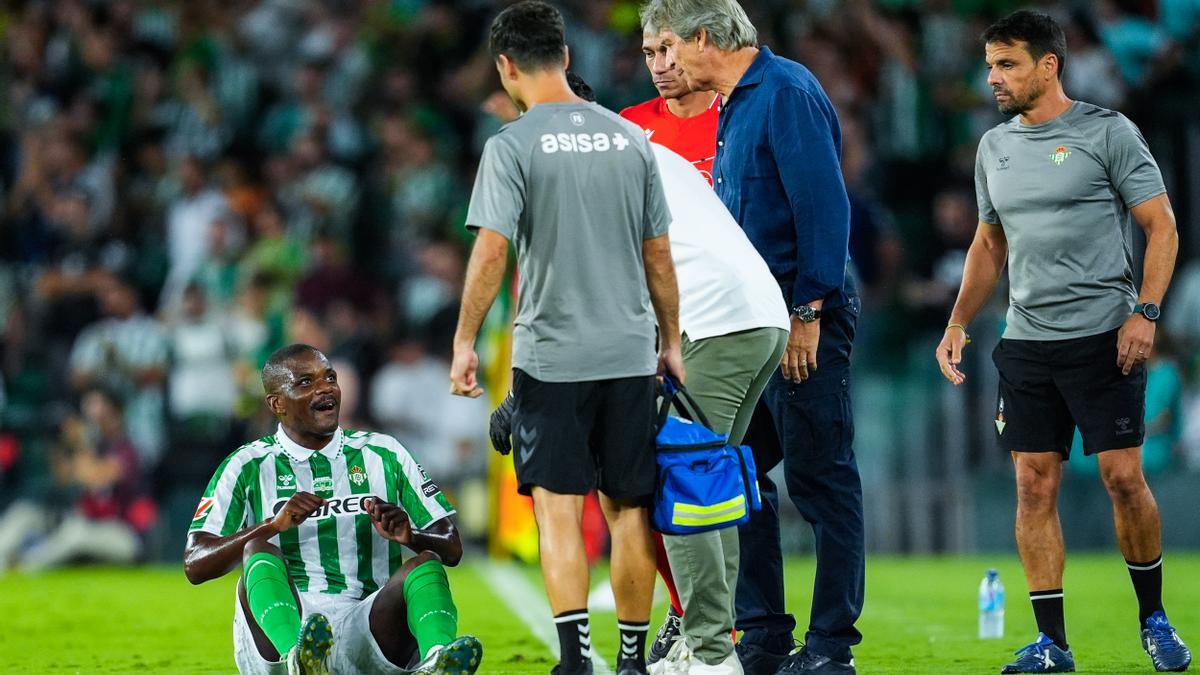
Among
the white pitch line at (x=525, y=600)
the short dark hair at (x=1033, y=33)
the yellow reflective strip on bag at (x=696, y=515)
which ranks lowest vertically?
the white pitch line at (x=525, y=600)

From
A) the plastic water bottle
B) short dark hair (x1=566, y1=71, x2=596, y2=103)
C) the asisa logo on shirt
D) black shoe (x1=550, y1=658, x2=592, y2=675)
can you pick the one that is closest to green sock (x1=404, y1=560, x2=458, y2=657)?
black shoe (x1=550, y1=658, x2=592, y2=675)

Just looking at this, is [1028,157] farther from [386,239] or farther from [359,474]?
[386,239]

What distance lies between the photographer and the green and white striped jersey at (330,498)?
19.3 ft

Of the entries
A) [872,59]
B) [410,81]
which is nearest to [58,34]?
[410,81]

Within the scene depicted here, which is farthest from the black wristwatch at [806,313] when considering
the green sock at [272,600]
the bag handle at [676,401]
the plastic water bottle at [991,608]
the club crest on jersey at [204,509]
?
the plastic water bottle at [991,608]

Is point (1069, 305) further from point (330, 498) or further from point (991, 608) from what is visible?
point (330, 498)

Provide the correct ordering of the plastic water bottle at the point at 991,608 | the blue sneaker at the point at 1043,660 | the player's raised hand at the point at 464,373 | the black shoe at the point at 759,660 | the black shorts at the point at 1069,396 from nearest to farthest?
the player's raised hand at the point at 464,373, the black shoe at the point at 759,660, the blue sneaker at the point at 1043,660, the black shorts at the point at 1069,396, the plastic water bottle at the point at 991,608

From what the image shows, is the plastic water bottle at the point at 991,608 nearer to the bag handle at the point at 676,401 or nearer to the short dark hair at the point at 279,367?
the bag handle at the point at 676,401

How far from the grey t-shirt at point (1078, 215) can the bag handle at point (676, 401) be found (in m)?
1.58

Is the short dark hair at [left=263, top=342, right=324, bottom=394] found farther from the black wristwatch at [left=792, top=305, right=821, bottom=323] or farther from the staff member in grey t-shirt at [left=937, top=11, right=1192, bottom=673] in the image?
the staff member in grey t-shirt at [left=937, top=11, right=1192, bottom=673]

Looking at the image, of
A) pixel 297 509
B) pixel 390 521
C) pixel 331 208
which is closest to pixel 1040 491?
pixel 390 521

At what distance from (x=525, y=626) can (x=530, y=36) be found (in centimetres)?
409

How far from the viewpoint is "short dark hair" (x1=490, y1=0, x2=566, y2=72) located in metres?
5.40

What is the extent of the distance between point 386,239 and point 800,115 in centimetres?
971
